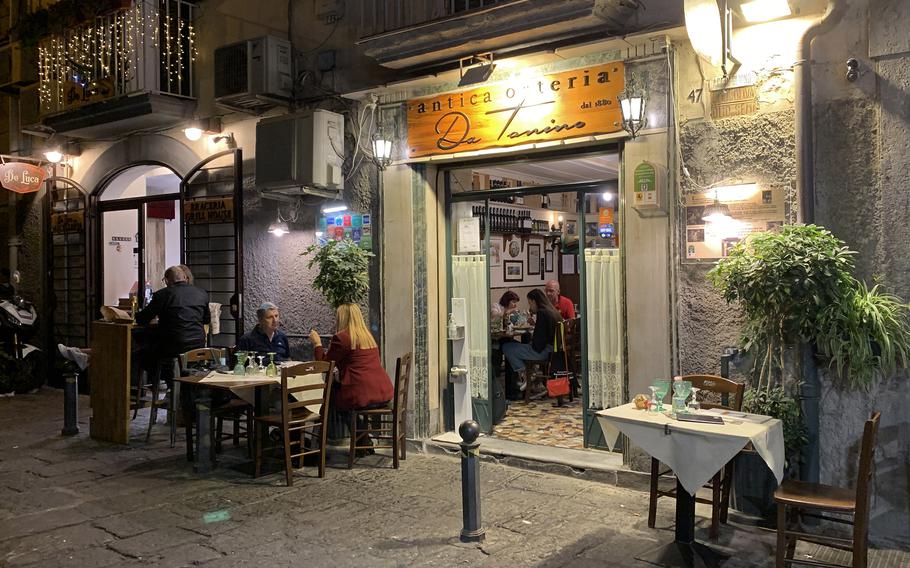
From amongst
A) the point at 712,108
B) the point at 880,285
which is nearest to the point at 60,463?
the point at 712,108

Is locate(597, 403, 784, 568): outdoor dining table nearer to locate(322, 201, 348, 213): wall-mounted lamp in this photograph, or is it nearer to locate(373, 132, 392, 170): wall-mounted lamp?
locate(373, 132, 392, 170): wall-mounted lamp

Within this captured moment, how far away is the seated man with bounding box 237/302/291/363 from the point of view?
7.90m

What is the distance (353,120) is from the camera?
28.1 ft

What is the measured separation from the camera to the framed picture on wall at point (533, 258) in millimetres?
13414

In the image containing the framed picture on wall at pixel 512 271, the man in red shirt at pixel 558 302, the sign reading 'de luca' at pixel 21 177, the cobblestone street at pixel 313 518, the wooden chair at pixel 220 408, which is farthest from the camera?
the framed picture on wall at pixel 512 271

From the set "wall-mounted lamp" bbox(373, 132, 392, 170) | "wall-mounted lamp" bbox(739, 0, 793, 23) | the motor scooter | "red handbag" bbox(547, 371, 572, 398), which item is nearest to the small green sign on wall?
"wall-mounted lamp" bbox(739, 0, 793, 23)

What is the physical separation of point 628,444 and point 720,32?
3.42m

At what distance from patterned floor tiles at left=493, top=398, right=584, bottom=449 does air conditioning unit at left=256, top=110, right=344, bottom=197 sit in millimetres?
3373

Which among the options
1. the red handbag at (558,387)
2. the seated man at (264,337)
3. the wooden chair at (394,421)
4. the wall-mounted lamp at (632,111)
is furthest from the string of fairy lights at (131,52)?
the wall-mounted lamp at (632,111)

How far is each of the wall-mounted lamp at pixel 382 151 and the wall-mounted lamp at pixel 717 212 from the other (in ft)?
11.4

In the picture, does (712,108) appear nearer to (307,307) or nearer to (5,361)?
(307,307)

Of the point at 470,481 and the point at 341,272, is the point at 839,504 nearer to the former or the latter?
the point at 470,481

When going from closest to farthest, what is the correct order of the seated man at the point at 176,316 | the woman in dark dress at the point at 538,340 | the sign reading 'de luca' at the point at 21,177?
the seated man at the point at 176,316 → the woman in dark dress at the point at 538,340 → the sign reading 'de luca' at the point at 21,177

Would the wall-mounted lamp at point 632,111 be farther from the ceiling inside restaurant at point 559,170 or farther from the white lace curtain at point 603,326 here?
the ceiling inside restaurant at point 559,170
